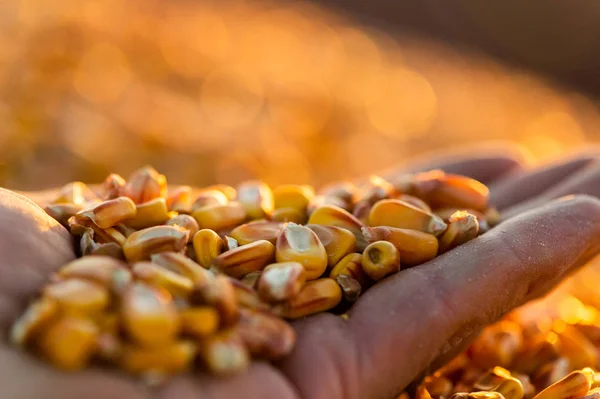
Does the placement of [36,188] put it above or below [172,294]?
below

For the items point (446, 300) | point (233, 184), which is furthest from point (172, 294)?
point (233, 184)

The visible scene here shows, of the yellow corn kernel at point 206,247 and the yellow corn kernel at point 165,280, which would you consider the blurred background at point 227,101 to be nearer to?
the yellow corn kernel at point 206,247

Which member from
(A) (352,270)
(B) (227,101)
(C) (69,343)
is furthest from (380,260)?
(B) (227,101)

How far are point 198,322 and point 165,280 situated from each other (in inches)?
3.2

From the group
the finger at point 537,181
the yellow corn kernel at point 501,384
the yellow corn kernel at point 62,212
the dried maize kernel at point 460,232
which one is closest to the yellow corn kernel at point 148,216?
the yellow corn kernel at point 62,212

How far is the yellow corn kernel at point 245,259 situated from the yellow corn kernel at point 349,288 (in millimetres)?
121

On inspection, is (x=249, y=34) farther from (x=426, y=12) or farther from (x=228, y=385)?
(x=228, y=385)

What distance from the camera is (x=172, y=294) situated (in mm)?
882

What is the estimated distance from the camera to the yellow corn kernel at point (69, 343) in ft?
2.59

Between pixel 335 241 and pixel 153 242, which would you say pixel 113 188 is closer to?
pixel 153 242

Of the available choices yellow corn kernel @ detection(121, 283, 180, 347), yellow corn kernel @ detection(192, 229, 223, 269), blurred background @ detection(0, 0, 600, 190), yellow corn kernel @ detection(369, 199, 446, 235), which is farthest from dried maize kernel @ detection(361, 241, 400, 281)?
blurred background @ detection(0, 0, 600, 190)

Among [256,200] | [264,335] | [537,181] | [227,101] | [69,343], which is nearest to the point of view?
[69,343]

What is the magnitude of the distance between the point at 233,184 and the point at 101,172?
447mm

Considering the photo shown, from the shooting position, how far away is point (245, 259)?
1.06 m
